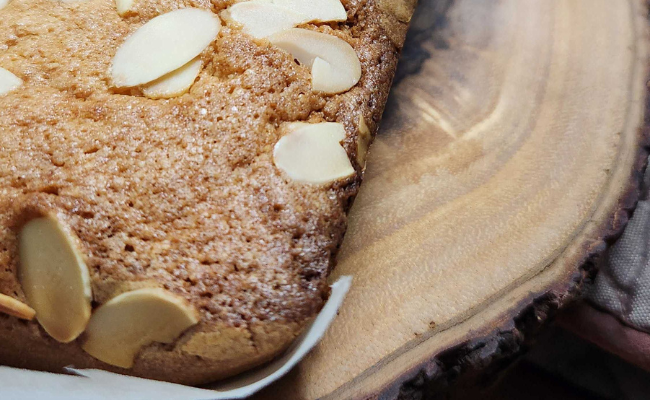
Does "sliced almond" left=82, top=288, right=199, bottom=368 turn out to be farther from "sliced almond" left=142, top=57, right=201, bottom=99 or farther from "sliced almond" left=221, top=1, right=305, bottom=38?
"sliced almond" left=221, top=1, right=305, bottom=38

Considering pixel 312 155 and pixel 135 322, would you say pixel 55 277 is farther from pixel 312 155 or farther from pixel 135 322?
pixel 312 155

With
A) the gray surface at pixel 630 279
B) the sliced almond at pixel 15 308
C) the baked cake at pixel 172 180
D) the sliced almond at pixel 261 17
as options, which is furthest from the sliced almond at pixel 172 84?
the gray surface at pixel 630 279

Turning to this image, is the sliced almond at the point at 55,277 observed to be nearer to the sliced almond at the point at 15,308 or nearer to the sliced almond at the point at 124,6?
the sliced almond at the point at 15,308

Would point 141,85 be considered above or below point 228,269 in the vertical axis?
above

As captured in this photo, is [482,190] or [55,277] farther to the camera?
[482,190]

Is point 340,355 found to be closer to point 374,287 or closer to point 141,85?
point 374,287

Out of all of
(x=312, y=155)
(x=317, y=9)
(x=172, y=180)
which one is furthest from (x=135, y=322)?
(x=317, y=9)

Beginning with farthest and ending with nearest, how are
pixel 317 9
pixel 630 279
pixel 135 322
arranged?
pixel 630 279, pixel 317 9, pixel 135 322

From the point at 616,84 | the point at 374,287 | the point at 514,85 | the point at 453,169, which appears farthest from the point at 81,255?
the point at 616,84
